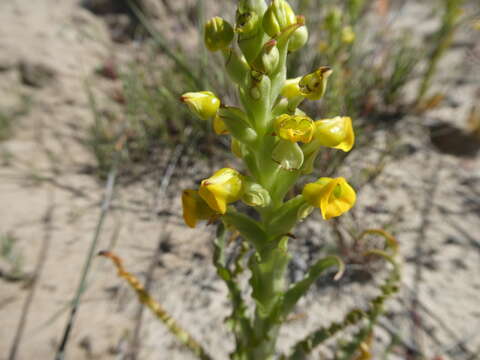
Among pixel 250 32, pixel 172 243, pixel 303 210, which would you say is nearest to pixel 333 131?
pixel 303 210

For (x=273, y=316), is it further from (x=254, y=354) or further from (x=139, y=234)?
(x=139, y=234)

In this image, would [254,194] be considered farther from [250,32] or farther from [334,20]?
[334,20]

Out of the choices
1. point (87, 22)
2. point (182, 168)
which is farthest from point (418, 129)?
point (87, 22)

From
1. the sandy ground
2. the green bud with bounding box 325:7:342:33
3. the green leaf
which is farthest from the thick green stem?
the green bud with bounding box 325:7:342:33

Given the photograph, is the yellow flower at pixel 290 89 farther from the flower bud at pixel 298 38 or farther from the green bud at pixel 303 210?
the green bud at pixel 303 210

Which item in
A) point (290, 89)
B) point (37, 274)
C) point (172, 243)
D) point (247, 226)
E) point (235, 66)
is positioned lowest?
point (172, 243)

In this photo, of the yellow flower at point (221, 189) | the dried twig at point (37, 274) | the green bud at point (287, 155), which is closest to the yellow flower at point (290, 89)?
the green bud at point (287, 155)

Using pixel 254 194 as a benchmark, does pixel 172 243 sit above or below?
below
